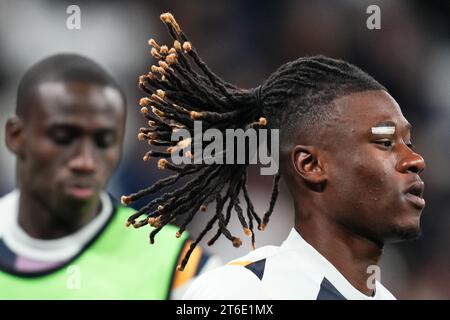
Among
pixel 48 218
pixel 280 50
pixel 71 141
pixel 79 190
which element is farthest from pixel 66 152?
pixel 280 50

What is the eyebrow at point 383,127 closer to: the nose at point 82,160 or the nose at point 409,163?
the nose at point 409,163

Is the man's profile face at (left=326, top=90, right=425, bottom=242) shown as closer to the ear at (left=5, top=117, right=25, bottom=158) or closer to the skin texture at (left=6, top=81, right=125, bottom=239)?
the skin texture at (left=6, top=81, right=125, bottom=239)

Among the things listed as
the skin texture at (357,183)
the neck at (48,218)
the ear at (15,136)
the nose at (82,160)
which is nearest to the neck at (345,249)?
the skin texture at (357,183)

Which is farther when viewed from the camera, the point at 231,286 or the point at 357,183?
the point at 357,183

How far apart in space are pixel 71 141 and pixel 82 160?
8 cm

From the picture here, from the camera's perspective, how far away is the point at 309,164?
220 cm

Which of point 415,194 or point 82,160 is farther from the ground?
point 415,194

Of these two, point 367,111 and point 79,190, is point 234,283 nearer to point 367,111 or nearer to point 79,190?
point 367,111

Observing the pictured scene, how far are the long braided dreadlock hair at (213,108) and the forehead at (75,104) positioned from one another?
2.31 ft

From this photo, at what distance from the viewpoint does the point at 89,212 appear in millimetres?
3182

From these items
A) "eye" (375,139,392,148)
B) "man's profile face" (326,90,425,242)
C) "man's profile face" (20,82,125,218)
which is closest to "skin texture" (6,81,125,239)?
"man's profile face" (20,82,125,218)

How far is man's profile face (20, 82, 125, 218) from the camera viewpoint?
303cm

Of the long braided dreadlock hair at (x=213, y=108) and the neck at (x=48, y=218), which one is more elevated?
the long braided dreadlock hair at (x=213, y=108)

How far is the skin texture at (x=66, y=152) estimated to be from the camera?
3031 mm
